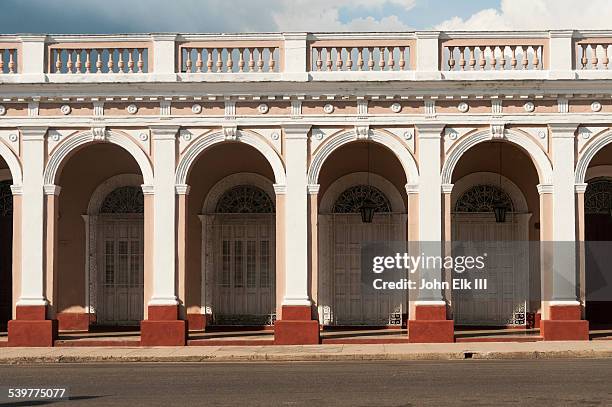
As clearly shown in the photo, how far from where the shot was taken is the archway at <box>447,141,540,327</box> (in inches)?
774

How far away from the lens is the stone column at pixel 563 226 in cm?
1697

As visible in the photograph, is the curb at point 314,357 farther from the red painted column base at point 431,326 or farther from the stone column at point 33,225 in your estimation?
the stone column at point 33,225

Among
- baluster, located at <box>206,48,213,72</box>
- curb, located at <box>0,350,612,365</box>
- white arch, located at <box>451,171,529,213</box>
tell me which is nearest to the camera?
curb, located at <box>0,350,612,365</box>

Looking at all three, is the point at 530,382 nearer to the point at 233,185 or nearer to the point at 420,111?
the point at 420,111

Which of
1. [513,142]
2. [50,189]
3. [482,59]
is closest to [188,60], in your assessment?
[50,189]

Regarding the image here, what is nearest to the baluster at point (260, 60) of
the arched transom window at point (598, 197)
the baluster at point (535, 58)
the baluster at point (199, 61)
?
the baluster at point (199, 61)

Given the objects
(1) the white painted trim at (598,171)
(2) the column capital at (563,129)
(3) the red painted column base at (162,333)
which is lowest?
(3) the red painted column base at (162,333)

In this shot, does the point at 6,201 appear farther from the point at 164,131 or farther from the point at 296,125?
the point at 296,125

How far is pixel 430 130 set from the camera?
56.0ft

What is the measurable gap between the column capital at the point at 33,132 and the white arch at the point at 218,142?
97.8 inches

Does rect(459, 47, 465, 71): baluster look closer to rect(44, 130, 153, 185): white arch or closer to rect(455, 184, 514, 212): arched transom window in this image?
rect(455, 184, 514, 212): arched transom window

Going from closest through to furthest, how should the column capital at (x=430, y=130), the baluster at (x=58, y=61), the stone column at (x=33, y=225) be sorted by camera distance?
the column capital at (x=430, y=130) → the stone column at (x=33, y=225) → the baluster at (x=58, y=61)

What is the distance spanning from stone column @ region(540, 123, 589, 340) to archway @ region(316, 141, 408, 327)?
11.7ft

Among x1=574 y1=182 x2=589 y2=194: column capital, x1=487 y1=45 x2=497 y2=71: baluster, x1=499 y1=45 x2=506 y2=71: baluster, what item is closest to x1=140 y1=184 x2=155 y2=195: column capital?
x1=487 y1=45 x2=497 y2=71: baluster
